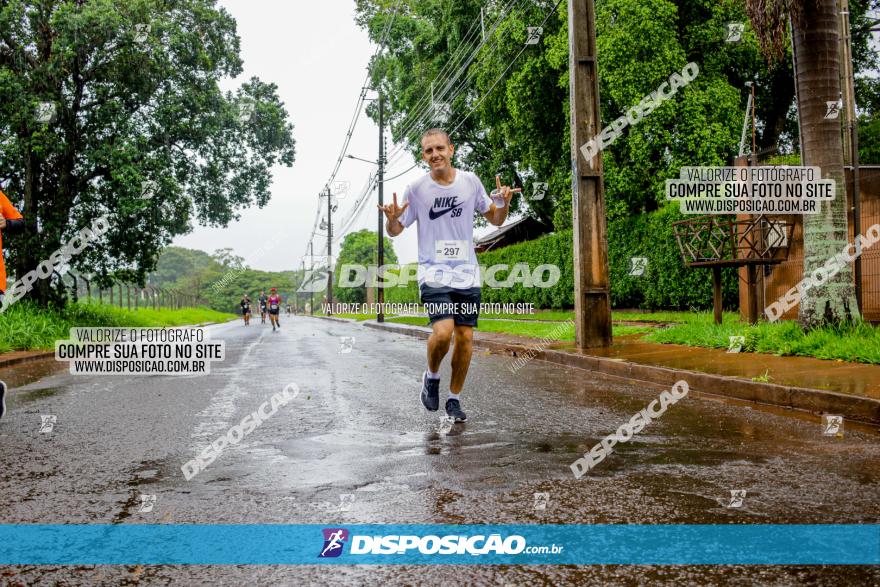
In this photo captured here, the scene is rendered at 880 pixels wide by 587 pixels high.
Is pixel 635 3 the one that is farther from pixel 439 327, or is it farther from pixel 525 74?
pixel 439 327

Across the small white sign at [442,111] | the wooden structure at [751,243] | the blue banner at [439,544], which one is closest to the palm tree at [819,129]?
the wooden structure at [751,243]

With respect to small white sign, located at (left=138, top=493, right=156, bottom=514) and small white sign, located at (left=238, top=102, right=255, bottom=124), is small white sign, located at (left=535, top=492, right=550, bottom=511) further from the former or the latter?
small white sign, located at (left=238, top=102, right=255, bottom=124)

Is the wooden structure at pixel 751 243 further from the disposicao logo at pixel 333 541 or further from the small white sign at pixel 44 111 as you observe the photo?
the small white sign at pixel 44 111

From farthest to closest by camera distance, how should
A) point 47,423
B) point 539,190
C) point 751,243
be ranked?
point 539,190
point 751,243
point 47,423

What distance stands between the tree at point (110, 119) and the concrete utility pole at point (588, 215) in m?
11.6

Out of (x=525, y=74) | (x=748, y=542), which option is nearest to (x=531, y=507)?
(x=748, y=542)

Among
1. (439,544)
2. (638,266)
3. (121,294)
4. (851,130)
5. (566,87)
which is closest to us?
(439,544)

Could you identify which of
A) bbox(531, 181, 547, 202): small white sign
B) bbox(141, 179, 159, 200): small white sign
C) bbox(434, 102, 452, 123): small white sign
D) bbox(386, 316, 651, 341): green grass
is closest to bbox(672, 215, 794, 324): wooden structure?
bbox(386, 316, 651, 341): green grass

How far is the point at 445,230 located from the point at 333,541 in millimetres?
2962

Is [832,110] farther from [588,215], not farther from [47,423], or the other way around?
[47,423]

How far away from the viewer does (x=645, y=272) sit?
20750 millimetres

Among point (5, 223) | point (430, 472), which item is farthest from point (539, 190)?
point (430, 472)

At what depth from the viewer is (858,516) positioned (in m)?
3.06

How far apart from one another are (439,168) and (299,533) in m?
3.18
